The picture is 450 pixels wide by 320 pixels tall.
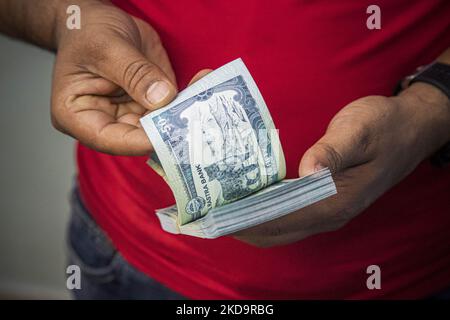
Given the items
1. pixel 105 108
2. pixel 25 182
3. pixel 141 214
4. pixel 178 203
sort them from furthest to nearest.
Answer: pixel 25 182, pixel 141 214, pixel 105 108, pixel 178 203

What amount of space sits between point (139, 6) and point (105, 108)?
0.23 meters

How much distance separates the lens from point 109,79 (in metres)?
1.18

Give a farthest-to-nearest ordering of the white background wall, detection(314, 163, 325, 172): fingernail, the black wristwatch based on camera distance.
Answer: the white background wall → the black wristwatch → detection(314, 163, 325, 172): fingernail

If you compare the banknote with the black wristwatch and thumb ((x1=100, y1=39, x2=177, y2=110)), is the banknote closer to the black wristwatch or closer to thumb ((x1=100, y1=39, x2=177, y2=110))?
thumb ((x1=100, y1=39, x2=177, y2=110))

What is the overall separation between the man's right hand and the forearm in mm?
81

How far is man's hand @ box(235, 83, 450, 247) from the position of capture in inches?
44.2

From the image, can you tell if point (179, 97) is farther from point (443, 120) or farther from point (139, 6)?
point (443, 120)

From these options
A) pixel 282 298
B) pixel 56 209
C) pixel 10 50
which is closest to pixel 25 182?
pixel 56 209

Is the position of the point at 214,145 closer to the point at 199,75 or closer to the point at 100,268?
the point at 199,75

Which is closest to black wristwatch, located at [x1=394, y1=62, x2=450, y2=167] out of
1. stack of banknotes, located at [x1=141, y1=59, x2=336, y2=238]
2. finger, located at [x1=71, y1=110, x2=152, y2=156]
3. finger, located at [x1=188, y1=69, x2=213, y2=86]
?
stack of banknotes, located at [x1=141, y1=59, x2=336, y2=238]

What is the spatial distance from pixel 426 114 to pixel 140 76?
606 mm

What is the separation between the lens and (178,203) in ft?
3.68

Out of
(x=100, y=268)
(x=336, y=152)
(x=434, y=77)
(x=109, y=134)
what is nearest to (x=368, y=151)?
(x=336, y=152)

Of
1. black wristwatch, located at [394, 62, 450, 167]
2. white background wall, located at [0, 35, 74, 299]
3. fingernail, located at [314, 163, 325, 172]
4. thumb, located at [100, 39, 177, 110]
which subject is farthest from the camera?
white background wall, located at [0, 35, 74, 299]
